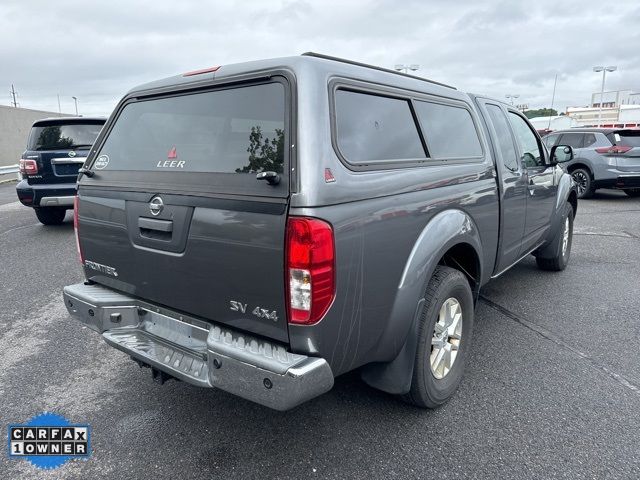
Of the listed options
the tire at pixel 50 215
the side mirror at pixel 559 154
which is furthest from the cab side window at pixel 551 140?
the tire at pixel 50 215

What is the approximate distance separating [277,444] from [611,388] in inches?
84.8

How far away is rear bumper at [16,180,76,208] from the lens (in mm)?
7219

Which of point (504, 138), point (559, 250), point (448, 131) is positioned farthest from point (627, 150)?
point (448, 131)

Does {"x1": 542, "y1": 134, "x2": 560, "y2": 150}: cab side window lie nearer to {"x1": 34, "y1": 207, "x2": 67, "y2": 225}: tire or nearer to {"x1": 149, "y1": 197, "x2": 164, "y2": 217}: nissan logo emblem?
{"x1": 34, "y1": 207, "x2": 67, "y2": 225}: tire

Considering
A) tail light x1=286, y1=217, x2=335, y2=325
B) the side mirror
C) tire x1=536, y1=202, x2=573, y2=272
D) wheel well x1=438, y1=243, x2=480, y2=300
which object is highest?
the side mirror

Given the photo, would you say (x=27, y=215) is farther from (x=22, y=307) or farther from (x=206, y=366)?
(x=206, y=366)

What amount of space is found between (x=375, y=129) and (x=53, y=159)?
6.34 metres

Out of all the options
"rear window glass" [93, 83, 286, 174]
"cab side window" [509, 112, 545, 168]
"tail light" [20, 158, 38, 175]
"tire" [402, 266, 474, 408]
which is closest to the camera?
"rear window glass" [93, 83, 286, 174]

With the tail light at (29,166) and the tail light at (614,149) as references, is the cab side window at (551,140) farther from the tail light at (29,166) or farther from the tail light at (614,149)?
the tail light at (29,166)

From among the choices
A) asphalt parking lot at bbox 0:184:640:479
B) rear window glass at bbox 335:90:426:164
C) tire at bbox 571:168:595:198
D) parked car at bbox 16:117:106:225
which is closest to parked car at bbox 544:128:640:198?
tire at bbox 571:168:595:198

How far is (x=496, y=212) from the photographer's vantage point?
3547 millimetres

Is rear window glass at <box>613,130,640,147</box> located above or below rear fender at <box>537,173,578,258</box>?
above

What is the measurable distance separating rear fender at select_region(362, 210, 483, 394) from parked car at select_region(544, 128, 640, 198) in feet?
32.4

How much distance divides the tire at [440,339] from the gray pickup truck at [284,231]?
0.01m
